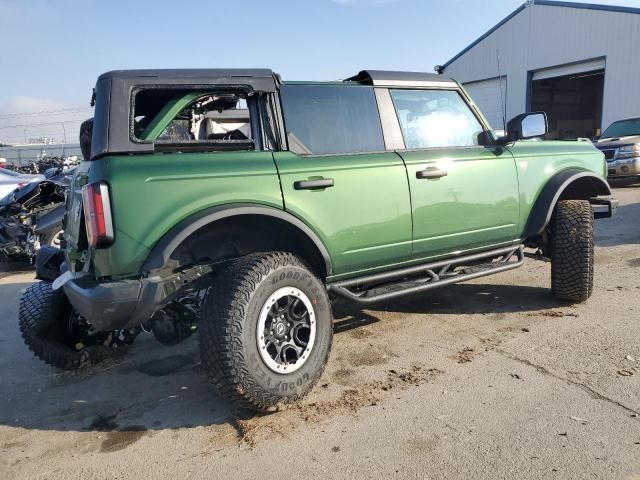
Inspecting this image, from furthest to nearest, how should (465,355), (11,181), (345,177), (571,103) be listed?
(571,103) < (11,181) < (465,355) < (345,177)

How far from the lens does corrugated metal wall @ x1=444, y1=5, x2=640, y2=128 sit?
19.4 m

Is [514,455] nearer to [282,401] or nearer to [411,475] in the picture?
[411,475]

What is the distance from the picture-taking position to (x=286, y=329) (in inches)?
121

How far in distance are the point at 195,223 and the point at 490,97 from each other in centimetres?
2462

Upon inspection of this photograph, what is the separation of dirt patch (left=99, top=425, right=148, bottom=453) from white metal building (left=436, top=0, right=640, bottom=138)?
1710cm

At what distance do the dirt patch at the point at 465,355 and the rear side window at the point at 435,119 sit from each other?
5.13 feet

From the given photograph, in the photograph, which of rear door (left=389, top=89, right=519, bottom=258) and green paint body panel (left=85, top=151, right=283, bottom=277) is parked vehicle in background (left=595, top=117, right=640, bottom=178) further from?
green paint body panel (left=85, top=151, right=283, bottom=277)

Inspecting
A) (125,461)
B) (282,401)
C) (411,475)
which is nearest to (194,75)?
(282,401)

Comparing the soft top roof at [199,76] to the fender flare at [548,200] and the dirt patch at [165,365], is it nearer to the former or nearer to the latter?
the dirt patch at [165,365]

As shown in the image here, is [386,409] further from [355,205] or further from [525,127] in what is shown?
[525,127]

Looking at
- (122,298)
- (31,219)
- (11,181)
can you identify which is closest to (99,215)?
(122,298)

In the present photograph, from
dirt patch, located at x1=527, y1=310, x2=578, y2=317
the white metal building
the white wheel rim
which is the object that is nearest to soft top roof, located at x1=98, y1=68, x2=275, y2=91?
the white wheel rim

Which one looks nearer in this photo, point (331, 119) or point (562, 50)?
point (331, 119)

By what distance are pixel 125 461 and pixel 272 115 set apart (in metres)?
2.18
